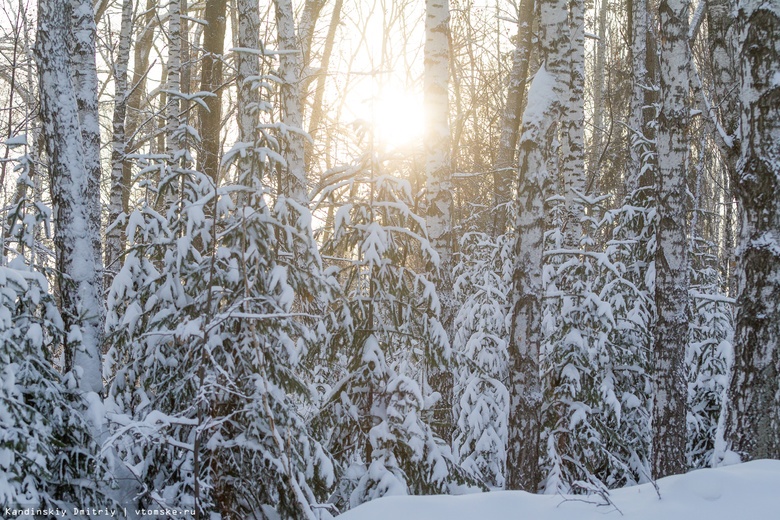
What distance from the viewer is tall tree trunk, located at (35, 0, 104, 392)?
5.33 metres

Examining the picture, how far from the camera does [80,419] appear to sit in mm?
4715

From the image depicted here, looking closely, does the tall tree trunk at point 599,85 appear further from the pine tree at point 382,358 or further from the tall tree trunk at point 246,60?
the pine tree at point 382,358

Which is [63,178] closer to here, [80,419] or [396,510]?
[80,419]

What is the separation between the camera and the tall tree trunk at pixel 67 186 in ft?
17.5

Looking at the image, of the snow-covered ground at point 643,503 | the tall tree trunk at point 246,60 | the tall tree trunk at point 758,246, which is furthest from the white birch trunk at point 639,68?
the snow-covered ground at point 643,503

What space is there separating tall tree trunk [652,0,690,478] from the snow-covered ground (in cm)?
330

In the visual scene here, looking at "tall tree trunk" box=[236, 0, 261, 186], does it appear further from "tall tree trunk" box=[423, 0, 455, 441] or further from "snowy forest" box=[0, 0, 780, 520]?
"tall tree trunk" box=[423, 0, 455, 441]

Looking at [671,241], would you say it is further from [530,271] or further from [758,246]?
[758,246]

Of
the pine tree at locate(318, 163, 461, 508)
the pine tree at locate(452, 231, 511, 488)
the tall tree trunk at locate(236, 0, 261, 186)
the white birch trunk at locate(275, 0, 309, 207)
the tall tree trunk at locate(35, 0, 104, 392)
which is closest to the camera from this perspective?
the tall tree trunk at locate(35, 0, 104, 392)

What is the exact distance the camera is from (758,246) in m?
4.67

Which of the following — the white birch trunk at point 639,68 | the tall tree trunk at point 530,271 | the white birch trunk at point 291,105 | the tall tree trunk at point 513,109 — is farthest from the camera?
the tall tree trunk at point 513,109

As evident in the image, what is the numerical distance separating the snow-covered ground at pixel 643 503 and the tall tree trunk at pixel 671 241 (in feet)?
10.8

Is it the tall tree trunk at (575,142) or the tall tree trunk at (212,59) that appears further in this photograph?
the tall tree trunk at (212,59)

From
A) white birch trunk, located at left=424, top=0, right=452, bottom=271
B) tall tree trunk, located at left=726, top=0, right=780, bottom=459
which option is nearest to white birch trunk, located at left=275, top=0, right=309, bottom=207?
white birch trunk, located at left=424, top=0, right=452, bottom=271
